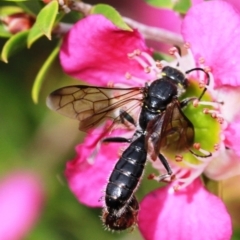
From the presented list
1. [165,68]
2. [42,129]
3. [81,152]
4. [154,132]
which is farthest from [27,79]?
[154,132]

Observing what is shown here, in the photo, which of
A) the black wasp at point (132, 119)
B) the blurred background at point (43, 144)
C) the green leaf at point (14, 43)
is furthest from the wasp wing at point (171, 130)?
the blurred background at point (43, 144)

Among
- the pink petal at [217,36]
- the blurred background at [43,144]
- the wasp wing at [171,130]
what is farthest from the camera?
the blurred background at [43,144]

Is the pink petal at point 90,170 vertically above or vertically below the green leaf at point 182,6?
below

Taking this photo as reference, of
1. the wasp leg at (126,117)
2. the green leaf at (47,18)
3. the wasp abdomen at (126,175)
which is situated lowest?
the wasp leg at (126,117)

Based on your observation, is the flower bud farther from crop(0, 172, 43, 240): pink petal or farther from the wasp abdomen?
crop(0, 172, 43, 240): pink petal

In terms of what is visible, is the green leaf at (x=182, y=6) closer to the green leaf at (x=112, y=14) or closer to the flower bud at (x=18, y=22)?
the green leaf at (x=112, y=14)

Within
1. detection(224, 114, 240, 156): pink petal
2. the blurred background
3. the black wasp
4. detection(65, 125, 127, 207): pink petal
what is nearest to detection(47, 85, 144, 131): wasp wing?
the black wasp

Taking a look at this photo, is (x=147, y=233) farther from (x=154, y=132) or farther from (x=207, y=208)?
(x=154, y=132)

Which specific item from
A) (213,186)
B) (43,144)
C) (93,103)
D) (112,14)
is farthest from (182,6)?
(43,144)
